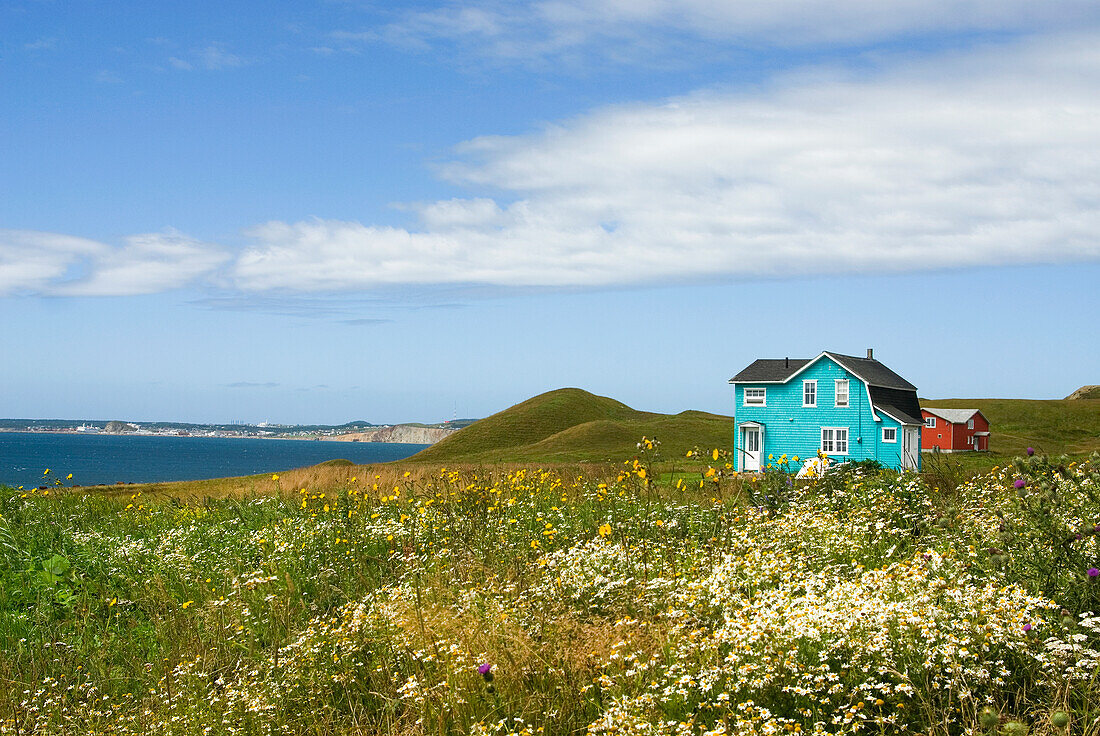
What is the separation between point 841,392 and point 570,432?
41139 mm

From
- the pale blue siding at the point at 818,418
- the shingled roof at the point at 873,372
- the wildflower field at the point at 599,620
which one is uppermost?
the shingled roof at the point at 873,372

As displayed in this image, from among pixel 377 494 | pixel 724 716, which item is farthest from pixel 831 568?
pixel 377 494

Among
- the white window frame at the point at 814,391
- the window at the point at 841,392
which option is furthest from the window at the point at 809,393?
the window at the point at 841,392

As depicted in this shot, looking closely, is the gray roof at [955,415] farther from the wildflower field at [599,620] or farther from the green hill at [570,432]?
the wildflower field at [599,620]

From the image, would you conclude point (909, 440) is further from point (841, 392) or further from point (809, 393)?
point (809, 393)

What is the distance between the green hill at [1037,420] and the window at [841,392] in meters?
35.1

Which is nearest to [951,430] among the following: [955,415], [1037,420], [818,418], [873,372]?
[955,415]

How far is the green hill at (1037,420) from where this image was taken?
69250 millimetres

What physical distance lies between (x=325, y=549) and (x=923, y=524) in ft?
17.5

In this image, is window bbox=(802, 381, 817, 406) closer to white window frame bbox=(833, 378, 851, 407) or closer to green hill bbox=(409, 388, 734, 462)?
white window frame bbox=(833, 378, 851, 407)

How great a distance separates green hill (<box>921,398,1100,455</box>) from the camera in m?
69.2

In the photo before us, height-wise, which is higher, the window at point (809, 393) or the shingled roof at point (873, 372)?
the shingled roof at point (873, 372)

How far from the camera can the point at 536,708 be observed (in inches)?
170

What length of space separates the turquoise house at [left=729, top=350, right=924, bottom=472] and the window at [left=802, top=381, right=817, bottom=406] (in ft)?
0.15
